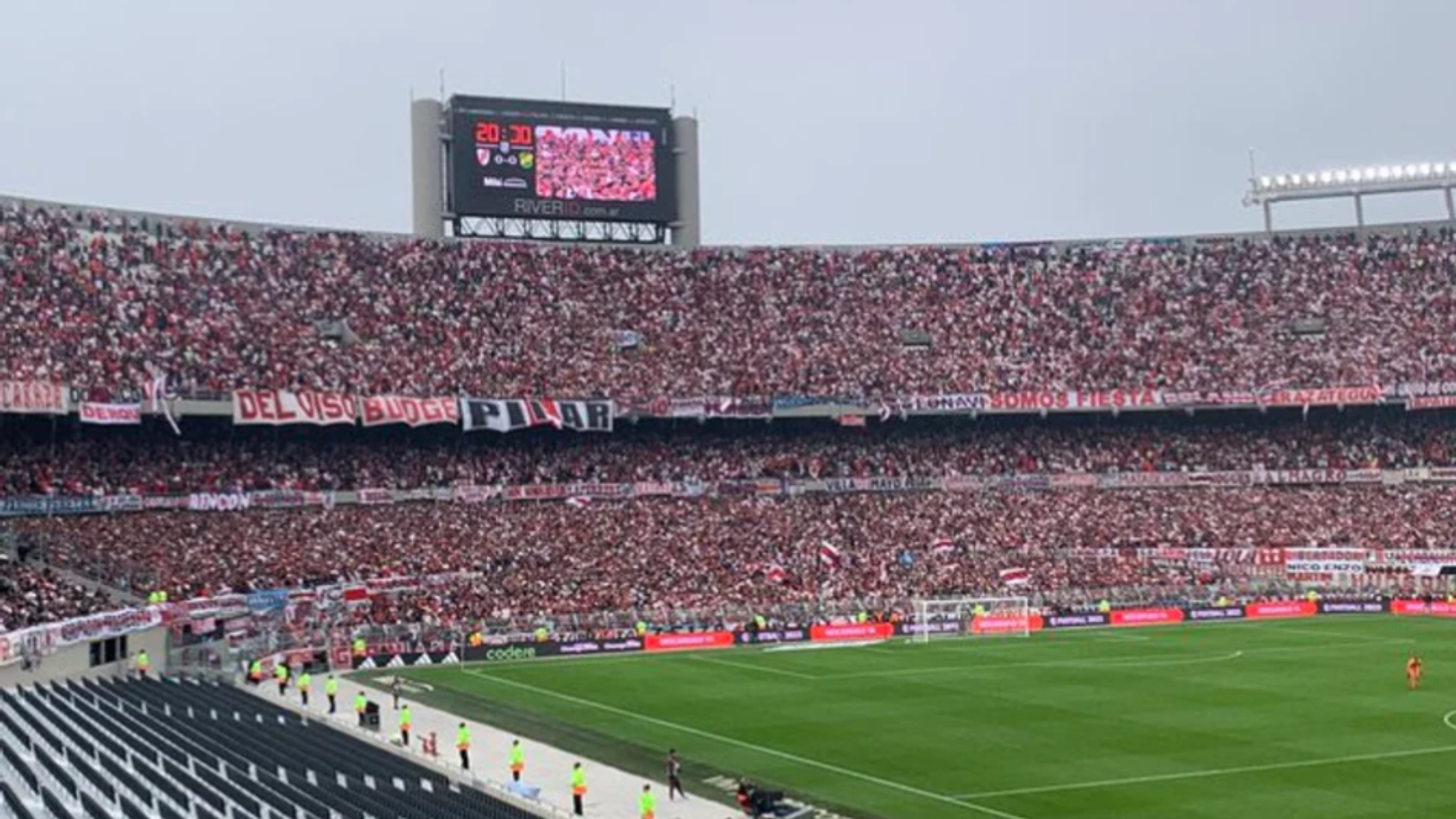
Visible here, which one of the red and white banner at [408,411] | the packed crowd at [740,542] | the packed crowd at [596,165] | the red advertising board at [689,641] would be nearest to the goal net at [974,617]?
the packed crowd at [740,542]

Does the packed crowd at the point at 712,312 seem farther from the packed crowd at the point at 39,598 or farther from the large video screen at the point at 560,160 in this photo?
the packed crowd at the point at 39,598

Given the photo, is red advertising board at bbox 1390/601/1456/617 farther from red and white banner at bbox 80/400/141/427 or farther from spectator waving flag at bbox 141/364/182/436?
red and white banner at bbox 80/400/141/427

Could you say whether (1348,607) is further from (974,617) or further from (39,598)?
(39,598)

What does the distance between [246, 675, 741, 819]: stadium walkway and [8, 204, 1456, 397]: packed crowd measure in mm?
26680

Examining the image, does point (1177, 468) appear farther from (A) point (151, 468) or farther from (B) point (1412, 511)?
(A) point (151, 468)

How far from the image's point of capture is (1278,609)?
70.3m

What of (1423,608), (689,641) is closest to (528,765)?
(689,641)

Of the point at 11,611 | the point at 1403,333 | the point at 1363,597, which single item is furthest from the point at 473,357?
the point at 1403,333

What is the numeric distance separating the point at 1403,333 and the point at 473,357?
162ft

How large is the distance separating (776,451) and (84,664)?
43.0 m

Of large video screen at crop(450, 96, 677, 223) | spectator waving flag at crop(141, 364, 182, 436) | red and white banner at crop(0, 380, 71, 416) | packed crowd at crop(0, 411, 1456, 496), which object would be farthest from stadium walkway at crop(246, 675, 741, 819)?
large video screen at crop(450, 96, 677, 223)

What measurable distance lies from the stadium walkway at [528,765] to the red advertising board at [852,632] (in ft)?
66.0

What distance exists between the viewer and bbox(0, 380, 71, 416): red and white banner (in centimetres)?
5978

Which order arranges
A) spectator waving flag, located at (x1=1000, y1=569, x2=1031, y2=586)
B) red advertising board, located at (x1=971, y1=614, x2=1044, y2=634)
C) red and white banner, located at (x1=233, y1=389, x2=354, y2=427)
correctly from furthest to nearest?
1. spectator waving flag, located at (x1=1000, y1=569, x2=1031, y2=586)
2. red and white banner, located at (x1=233, y1=389, x2=354, y2=427)
3. red advertising board, located at (x1=971, y1=614, x2=1044, y2=634)
